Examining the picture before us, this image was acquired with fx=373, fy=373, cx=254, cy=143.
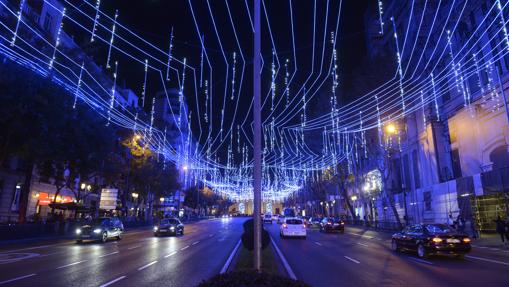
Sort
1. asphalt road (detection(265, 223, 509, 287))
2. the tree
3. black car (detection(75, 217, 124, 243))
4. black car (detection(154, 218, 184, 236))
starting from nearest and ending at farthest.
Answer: asphalt road (detection(265, 223, 509, 287)) → the tree → black car (detection(75, 217, 124, 243)) → black car (detection(154, 218, 184, 236))

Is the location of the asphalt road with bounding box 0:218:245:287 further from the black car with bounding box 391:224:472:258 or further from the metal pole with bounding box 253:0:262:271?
the black car with bounding box 391:224:472:258

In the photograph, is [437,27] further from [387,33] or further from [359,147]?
[359,147]

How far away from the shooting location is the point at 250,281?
16.0ft

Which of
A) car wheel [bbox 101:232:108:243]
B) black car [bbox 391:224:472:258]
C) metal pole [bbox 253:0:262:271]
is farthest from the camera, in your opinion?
car wheel [bbox 101:232:108:243]

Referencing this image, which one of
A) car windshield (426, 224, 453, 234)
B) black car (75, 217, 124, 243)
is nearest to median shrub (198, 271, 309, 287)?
car windshield (426, 224, 453, 234)

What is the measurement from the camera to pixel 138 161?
4809 centimetres

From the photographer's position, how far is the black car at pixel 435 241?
1524cm

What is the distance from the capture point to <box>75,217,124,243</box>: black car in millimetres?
25625

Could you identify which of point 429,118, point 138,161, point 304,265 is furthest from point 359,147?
point 304,265

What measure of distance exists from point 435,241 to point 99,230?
839 inches

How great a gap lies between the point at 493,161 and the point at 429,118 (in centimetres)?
931

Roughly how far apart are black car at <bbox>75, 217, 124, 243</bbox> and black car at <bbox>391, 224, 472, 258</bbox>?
19865 millimetres

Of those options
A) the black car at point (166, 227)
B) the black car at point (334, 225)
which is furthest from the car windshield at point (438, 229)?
the black car at point (166, 227)

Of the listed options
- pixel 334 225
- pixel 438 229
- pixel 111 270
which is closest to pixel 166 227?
pixel 334 225
